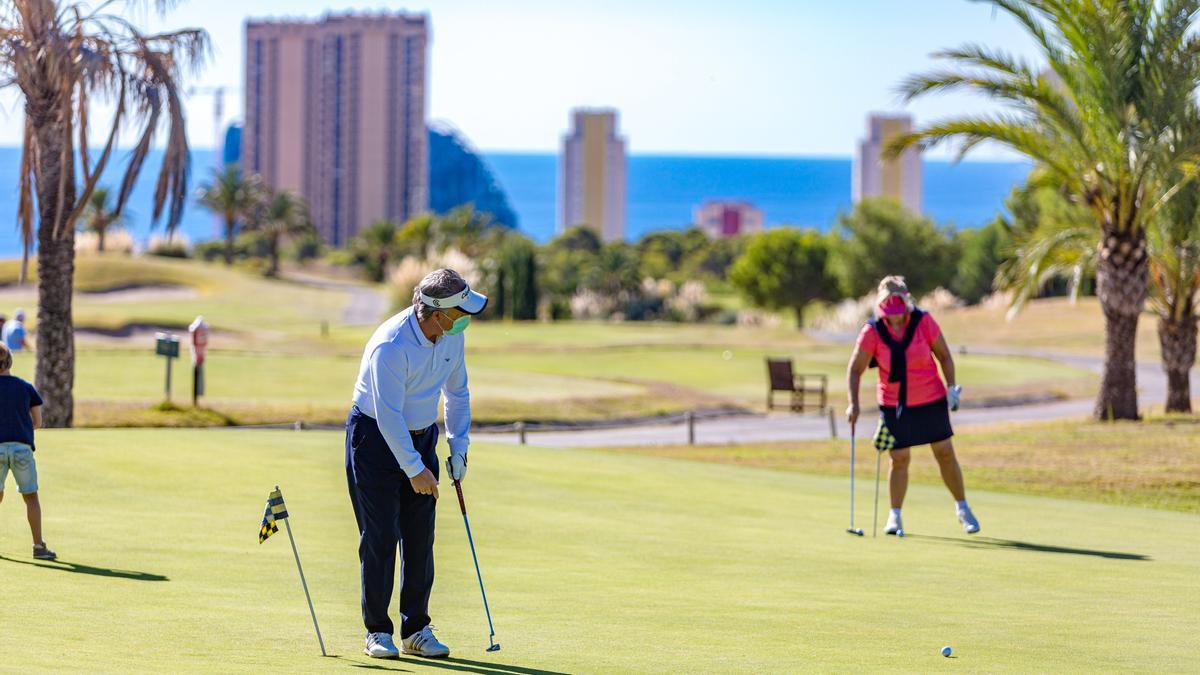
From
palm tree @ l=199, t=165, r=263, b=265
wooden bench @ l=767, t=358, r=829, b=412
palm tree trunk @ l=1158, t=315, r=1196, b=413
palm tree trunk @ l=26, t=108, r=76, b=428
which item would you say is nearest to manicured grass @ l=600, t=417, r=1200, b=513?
palm tree trunk @ l=1158, t=315, r=1196, b=413

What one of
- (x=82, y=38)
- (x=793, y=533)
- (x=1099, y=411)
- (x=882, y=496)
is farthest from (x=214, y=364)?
(x=793, y=533)

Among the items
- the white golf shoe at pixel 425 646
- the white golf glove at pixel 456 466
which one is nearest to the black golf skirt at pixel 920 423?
the white golf glove at pixel 456 466

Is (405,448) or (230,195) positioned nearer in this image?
(405,448)

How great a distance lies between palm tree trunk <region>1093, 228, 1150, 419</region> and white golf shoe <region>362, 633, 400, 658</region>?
1980 cm

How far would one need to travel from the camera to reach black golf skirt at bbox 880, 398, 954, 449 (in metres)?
12.3

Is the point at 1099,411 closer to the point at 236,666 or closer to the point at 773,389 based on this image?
the point at 773,389

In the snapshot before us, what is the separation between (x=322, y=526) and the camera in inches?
455

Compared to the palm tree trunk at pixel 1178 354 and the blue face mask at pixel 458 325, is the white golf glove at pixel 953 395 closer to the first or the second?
the blue face mask at pixel 458 325

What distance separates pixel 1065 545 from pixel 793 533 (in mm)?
2005

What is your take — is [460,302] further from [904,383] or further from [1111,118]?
[1111,118]

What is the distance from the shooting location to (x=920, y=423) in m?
12.3

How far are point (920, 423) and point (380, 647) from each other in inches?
247

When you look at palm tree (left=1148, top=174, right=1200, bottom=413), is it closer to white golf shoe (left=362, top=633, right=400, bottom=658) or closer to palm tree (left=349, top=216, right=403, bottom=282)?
white golf shoe (left=362, top=633, right=400, bottom=658)

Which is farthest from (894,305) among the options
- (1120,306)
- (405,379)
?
(1120,306)
